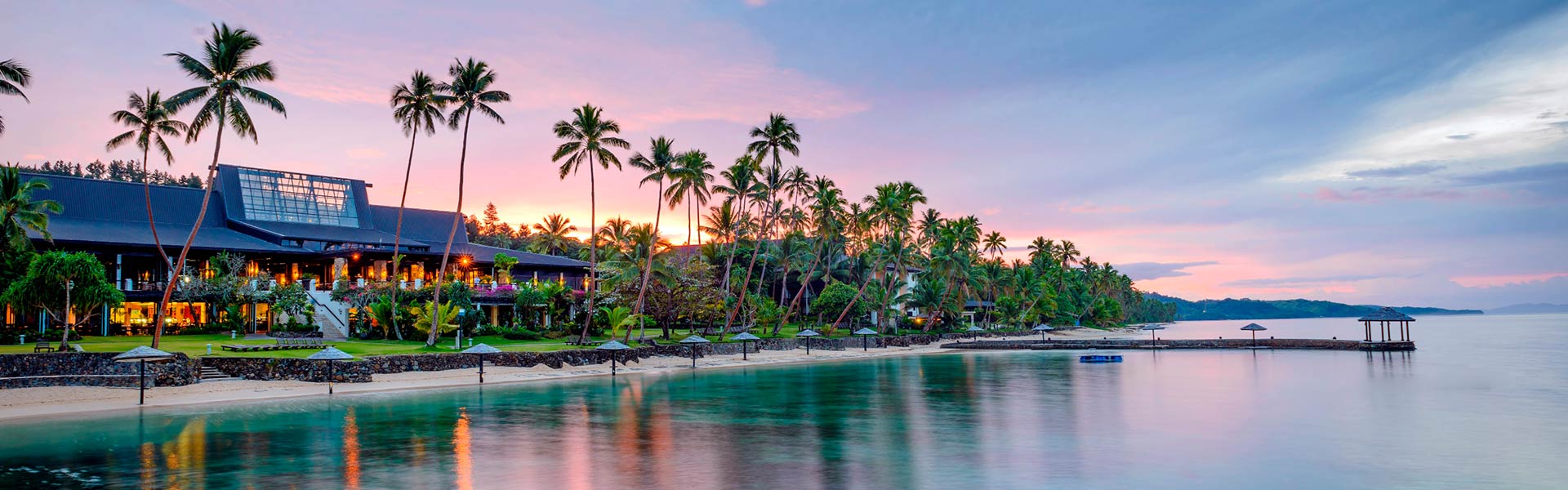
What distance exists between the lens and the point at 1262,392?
41.2m

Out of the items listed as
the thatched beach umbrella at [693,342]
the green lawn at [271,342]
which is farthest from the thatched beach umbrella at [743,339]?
the green lawn at [271,342]

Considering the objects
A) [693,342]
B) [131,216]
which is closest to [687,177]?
[693,342]

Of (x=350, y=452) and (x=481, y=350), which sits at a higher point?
(x=481, y=350)

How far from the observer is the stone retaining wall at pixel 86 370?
3378cm

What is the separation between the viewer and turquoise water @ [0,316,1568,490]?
64.2 feet

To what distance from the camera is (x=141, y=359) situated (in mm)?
33188

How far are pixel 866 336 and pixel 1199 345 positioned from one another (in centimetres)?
3379

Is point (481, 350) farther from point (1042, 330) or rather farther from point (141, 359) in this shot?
point (1042, 330)

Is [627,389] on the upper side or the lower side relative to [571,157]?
lower

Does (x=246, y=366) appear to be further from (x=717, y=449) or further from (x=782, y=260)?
(x=782, y=260)

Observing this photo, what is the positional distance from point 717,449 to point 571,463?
3.99 metres

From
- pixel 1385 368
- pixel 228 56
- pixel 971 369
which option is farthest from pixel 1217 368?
pixel 228 56

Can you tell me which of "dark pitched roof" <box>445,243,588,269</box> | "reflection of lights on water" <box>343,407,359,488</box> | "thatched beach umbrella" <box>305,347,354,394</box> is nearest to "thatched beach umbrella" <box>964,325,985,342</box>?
"dark pitched roof" <box>445,243,588,269</box>

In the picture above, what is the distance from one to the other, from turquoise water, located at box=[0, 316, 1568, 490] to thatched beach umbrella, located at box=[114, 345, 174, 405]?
276cm
